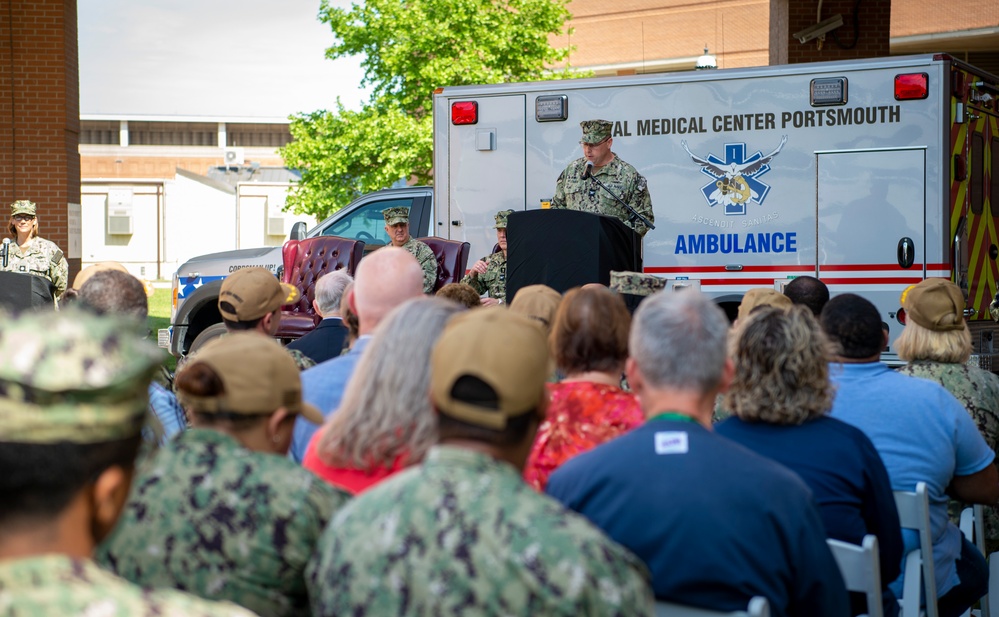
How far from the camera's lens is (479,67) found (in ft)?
94.1

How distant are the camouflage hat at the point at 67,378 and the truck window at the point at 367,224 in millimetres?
9837

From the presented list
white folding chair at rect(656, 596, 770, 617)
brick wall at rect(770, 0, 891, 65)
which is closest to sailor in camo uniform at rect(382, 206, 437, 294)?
white folding chair at rect(656, 596, 770, 617)

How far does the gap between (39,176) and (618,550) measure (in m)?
13.4

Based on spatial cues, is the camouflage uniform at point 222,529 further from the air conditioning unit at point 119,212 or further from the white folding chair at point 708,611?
the air conditioning unit at point 119,212

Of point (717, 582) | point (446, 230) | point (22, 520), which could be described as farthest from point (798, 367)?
point (446, 230)

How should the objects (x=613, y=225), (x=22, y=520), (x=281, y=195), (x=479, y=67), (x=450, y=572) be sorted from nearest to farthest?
(x=22, y=520) → (x=450, y=572) → (x=613, y=225) → (x=479, y=67) → (x=281, y=195)

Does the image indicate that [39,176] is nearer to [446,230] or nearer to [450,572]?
[446,230]

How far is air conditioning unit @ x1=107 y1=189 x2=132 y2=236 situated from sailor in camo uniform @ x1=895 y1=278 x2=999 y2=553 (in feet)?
200

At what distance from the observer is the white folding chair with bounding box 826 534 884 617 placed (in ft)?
9.80

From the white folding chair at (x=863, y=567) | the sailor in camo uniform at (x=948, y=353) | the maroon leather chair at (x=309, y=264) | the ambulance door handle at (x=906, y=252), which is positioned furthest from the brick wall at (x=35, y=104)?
the white folding chair at (x=863, y=567)

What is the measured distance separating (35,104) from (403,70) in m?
16.4

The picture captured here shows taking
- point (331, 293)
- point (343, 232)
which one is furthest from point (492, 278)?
point (331, 293)

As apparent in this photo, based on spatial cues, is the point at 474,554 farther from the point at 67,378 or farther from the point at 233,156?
the point at 233,156

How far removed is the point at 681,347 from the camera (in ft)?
8.35
